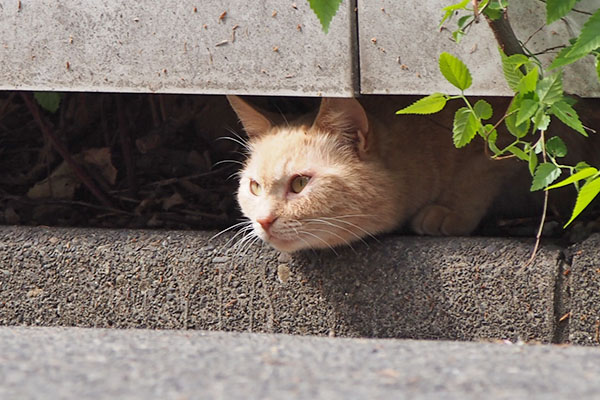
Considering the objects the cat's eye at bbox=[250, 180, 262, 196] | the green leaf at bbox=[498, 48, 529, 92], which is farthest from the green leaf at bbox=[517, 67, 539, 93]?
the cat's eye at bbox=[250, 180, 262, 196]

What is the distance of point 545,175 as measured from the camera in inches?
85.7

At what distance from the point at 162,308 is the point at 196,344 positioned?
903mm

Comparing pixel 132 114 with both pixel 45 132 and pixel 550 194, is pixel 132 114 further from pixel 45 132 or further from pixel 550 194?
pixel 550 194

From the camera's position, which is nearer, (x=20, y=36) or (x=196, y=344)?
(x=196, y=344)

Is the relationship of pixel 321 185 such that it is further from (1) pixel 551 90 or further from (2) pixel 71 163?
(2) pixel 71 163

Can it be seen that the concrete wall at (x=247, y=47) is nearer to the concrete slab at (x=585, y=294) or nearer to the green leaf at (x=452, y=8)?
the green leaf at (x=452, y=8)

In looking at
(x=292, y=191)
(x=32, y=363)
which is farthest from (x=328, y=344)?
(x=292, y=191)

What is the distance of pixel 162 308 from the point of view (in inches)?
106

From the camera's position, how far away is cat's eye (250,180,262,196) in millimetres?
2786

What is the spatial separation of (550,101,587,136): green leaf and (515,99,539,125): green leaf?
52 millimetres

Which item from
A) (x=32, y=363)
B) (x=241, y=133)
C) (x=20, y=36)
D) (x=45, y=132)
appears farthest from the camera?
(x=241, y=133)

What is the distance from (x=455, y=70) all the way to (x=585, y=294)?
2.82ft

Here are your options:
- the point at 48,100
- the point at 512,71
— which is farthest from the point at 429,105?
the point at 48,100

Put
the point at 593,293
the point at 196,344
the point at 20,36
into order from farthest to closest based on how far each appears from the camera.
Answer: the point at 20,36 → the point at 593,293 → the point at 196,344
